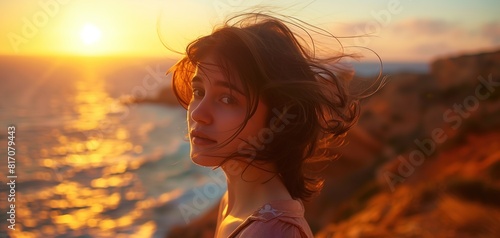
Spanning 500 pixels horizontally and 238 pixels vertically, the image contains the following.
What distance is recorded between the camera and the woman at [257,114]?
54.9 inches

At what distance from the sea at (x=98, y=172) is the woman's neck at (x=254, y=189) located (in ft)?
1.89

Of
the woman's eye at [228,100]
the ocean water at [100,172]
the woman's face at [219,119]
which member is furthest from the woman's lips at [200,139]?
the ocean water at [100,172]

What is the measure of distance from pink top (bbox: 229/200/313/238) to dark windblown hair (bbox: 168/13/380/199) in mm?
155

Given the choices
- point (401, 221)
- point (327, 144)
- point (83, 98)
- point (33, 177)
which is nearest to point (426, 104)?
point (33, 177)

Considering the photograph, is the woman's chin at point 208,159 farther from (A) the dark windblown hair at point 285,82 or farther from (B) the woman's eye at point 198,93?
(B) the woman's eye at point 198,93

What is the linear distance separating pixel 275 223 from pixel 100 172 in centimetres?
2413

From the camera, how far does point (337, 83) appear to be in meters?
1.60

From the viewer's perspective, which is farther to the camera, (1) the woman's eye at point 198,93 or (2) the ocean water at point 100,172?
(2) the ocean water at point 100,172

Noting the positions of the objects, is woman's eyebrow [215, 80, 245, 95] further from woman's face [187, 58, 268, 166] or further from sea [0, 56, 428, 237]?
sea [0, 56, 428, 237]

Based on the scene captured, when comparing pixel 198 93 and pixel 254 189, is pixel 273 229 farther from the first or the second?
pixel 198 93

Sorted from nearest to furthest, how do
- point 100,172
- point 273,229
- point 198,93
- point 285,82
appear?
point 273,229 → point 285,82 → point 198,93 → point 100,172

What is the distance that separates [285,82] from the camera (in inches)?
55.0

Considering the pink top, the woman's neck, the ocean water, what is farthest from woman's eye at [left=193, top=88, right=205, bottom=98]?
the ocean water

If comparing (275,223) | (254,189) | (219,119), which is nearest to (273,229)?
(275,223)
